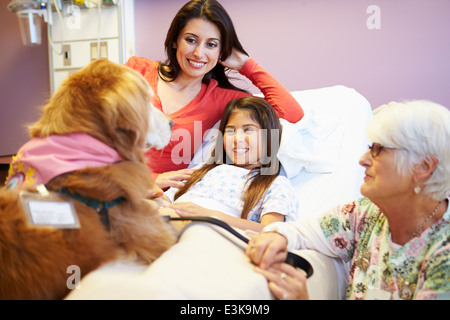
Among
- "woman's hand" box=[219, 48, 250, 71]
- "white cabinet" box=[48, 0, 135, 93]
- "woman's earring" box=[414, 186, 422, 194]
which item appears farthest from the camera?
"white cabinet" box=[48, 0, 135, 93]

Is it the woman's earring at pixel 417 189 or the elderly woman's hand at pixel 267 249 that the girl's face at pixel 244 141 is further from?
the woman's earring at pixel 417 189

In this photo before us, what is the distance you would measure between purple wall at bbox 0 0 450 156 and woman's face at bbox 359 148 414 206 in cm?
171

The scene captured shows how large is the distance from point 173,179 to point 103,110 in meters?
0.93

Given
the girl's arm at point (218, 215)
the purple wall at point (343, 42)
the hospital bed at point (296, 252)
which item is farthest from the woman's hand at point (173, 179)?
the purple wall at point (343, 42)

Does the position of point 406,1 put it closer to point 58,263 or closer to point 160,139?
point 160,139

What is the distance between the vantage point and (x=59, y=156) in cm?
85

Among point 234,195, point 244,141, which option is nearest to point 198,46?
point 244,141

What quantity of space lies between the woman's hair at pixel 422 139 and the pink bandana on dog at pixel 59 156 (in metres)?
0.72

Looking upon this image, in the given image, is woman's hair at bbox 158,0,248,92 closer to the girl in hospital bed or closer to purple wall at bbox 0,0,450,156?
the girl in hospital bed

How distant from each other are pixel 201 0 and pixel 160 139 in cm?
108

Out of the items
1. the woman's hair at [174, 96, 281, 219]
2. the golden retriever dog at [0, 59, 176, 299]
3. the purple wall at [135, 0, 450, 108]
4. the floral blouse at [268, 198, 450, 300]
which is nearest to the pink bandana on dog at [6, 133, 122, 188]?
the golden retriever dog at [0, 59, 176, 299]

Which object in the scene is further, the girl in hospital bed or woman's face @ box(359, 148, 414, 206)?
the girl in hospital bed

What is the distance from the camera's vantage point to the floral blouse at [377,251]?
87cm

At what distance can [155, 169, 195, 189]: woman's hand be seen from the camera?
1769 millimetres
